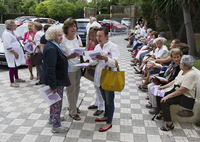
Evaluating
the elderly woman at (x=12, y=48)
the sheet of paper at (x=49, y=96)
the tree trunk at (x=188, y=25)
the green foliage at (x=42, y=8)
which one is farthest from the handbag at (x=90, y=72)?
the green foliage at (x=42, y=8)

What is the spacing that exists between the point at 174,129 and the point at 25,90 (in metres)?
4.10

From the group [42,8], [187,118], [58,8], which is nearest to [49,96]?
[187,118]

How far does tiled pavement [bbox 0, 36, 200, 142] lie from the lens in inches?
125

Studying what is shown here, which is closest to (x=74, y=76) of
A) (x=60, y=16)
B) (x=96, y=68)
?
(x=96, y=68)

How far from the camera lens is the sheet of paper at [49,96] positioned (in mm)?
3002

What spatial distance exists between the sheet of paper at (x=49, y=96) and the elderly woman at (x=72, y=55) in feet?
1.78

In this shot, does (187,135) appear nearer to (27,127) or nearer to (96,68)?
(96,68)

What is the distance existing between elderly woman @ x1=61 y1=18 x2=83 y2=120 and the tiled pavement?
409mm

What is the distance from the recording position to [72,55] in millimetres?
3275

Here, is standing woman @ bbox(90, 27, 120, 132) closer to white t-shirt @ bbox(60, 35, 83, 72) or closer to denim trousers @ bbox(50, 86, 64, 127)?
white t-shirt @ bbox(60, 35, 83, 72)

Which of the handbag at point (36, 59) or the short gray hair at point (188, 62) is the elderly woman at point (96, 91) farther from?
the handbag at point (36, 59)

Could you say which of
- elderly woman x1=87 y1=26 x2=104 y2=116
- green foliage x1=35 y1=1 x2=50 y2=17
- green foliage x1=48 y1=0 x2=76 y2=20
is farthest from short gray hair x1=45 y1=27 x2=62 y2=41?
green foliage x1=35 y1=1 x2=50 y2=17

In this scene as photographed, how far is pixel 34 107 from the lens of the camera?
428cm

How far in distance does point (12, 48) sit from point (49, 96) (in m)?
3.06
